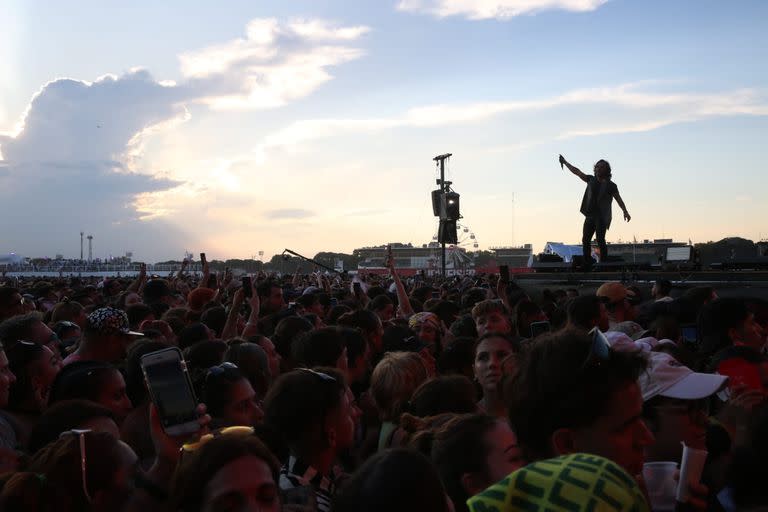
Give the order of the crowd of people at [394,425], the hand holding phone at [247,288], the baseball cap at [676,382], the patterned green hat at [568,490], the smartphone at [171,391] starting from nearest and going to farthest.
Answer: the patterned green hat at [568,490], the crowd of people at [394,425], the smartphone at [171,391], the baseball cap at [676,382], the hand holding phone at [247,288]

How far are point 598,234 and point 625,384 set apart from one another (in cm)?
1225

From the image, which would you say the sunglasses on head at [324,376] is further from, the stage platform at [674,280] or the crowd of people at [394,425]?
the stage platform at [674,280]

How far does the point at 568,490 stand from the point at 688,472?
1232 mm

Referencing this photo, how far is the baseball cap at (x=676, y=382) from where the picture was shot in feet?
10.0

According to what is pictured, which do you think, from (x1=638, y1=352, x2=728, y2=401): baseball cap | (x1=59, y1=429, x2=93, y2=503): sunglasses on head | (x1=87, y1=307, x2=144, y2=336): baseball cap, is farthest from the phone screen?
(x1=87, y1=307, x2=144, y2=336): baseball cap

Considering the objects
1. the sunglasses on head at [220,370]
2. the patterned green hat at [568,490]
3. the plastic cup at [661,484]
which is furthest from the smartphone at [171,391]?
the plastic cup at [661,484]

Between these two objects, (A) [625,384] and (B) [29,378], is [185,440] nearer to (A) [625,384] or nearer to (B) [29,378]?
(A) [625,384]

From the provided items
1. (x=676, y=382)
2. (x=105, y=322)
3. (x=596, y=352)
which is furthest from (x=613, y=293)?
(x=596, y=352)

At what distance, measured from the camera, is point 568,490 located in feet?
4.74

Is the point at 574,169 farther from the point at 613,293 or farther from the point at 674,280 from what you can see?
the point at 613,293

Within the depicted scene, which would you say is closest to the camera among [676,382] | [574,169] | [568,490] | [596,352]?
[568,490]

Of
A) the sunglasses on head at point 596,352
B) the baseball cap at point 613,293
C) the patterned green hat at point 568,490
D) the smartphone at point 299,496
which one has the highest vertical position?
the sunglasses on head at point 596,352

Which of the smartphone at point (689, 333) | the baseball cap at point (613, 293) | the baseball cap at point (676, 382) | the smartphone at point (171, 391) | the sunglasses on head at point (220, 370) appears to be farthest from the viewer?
the baseball cap at point (613, 293)

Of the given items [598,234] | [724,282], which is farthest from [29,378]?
[598,234]
